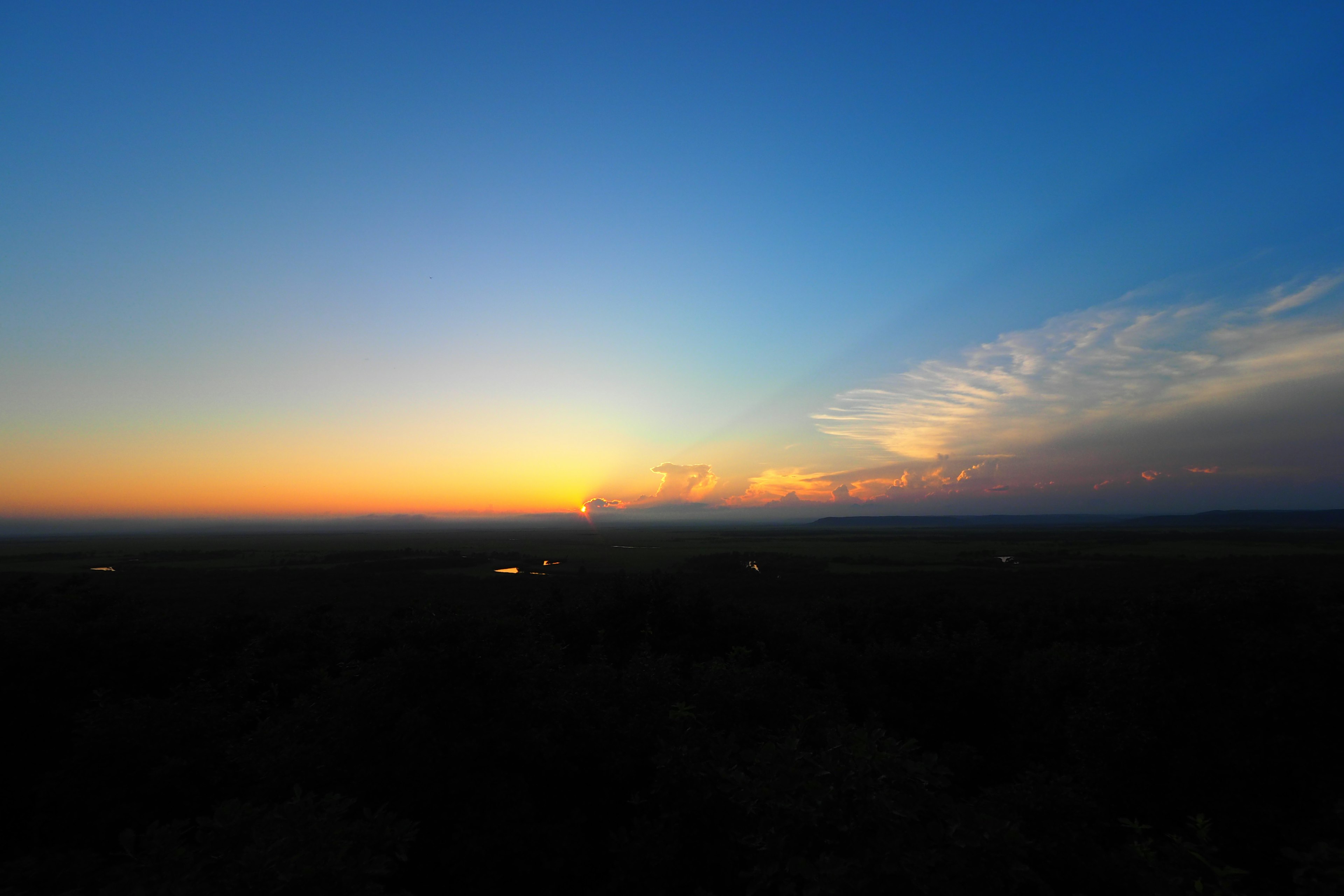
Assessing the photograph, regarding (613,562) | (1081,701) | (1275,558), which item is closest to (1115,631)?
(1081,701)

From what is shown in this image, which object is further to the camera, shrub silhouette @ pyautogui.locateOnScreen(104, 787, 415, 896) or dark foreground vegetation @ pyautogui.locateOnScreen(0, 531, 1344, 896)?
dark foreground vegetation @ pyautogui.locateOnScreen(0, 531, 1344, 896)

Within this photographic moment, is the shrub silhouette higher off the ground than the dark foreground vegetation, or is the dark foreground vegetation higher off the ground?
the shrub silhouette

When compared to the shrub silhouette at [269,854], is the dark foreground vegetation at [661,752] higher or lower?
lower

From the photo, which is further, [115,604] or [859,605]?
[859,605]

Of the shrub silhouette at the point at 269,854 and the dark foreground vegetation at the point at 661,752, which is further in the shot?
the dark foreground vegetation at the point at 661,752

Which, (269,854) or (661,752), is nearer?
(269,854)

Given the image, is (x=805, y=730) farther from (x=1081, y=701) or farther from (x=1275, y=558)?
(x=1275, y=558)

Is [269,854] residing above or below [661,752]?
above

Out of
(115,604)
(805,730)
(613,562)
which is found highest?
(115,604)
